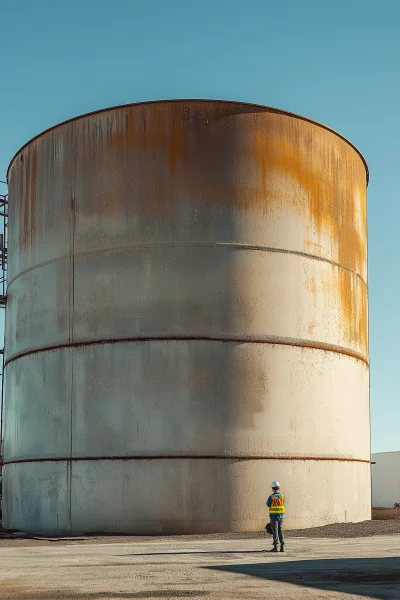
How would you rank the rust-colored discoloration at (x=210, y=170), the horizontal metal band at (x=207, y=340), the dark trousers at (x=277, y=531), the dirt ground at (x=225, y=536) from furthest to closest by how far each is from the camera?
the rust-colored discoloration at (x=210, y=170), the horizontal metal band at (x=207, y=340), the dirt ground at (x=225, y=536), the dark trousers at (x=277, y=531)

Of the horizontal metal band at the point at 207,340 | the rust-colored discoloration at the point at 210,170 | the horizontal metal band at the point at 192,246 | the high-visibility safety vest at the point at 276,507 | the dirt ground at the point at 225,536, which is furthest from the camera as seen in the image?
the rust-colored discoloration at the point at 210,170

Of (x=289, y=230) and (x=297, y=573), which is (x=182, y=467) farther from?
(x=297, y=573)

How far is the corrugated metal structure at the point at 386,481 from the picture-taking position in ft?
153

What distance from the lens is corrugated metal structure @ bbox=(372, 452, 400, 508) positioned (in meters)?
46.7

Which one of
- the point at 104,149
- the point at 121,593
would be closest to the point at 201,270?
the point at 104,149

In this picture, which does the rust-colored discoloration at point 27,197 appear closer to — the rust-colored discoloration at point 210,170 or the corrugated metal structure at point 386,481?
the rust-colored discoloration at point 210,170

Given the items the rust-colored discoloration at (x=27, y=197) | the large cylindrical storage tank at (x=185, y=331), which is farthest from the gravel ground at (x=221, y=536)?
the rust-colored discoloration at (x=27, y=197)

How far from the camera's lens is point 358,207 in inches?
929

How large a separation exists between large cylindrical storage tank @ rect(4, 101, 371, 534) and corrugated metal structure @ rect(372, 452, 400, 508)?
25.7 meters

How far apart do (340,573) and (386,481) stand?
37.3m

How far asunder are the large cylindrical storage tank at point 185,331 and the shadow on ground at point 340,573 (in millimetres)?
6398

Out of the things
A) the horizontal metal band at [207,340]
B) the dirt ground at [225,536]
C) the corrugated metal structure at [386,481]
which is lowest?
the corrugated metal structure at [386,481]

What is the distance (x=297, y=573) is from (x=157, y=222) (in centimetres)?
1045

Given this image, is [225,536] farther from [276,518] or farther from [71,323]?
[71,323]
